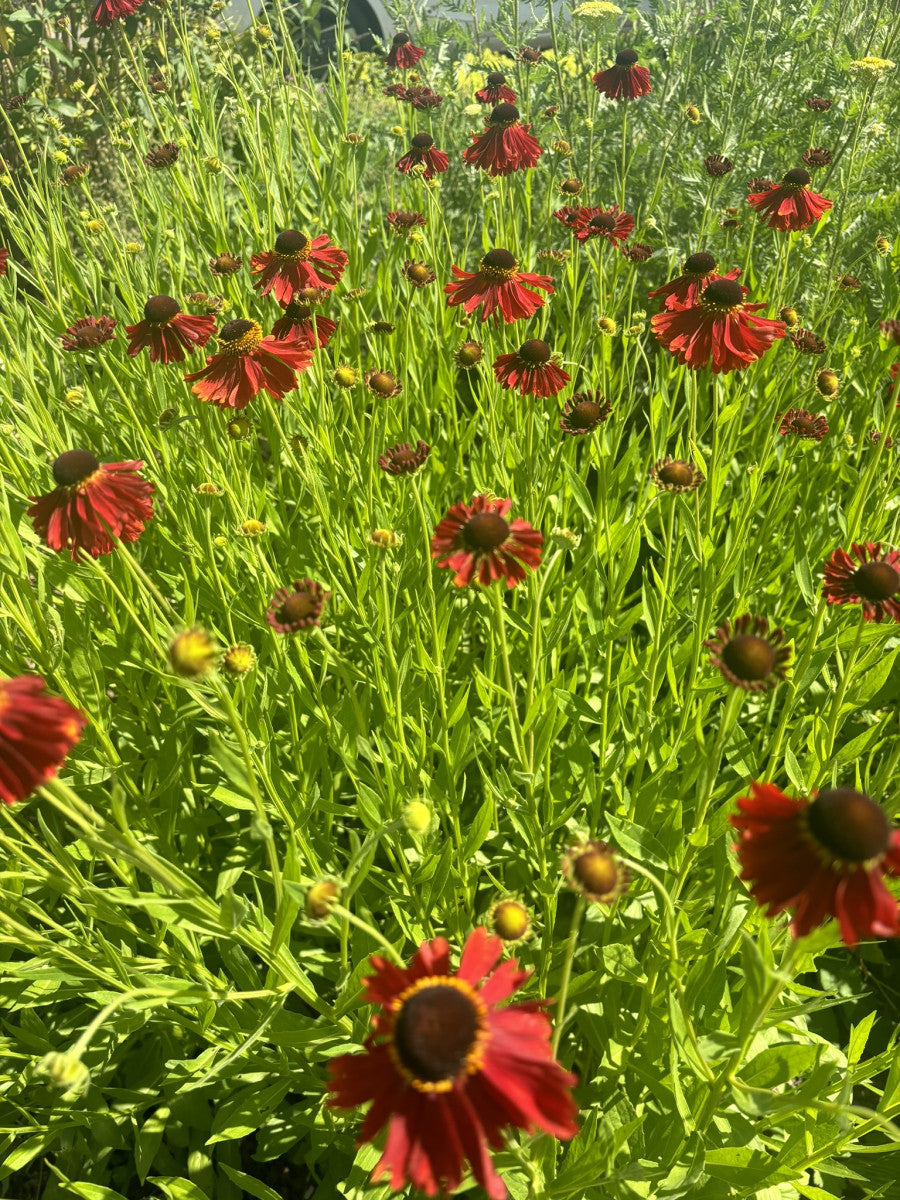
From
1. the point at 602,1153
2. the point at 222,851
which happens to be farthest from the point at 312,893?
the point at 222,851

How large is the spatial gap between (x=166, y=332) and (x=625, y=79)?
2284mm

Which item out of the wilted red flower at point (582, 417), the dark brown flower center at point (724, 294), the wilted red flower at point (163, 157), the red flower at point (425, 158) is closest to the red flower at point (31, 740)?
the wilted red flower at point (582, 417)

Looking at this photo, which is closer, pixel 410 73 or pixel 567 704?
pixel 567 704

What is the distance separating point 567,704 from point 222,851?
1.06 meters

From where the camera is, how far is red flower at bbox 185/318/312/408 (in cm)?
156

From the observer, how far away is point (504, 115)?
2.54m

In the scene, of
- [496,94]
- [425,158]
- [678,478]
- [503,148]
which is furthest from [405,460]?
[496,94]

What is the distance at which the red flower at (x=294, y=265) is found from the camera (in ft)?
6.34

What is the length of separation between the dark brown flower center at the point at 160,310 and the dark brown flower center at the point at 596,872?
154 cm

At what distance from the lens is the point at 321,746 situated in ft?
5.57

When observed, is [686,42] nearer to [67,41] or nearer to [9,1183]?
[67,41]

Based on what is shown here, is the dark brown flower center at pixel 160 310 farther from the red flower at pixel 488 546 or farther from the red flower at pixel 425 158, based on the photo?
the red flower at pixel 425 158

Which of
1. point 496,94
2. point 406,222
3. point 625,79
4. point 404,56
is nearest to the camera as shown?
point 406,222

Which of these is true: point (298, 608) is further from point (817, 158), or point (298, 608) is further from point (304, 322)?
point (817, 158)
